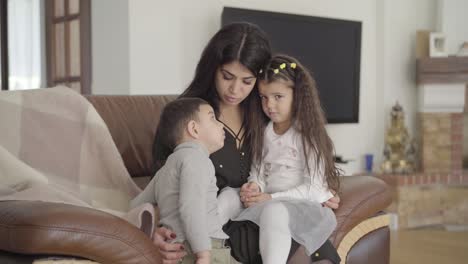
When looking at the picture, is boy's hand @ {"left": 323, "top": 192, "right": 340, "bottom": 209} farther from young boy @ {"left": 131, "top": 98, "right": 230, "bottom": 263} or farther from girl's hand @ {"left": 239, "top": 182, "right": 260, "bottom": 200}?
young boy @ {"left": 131, "top": 98, "right": 230, "bottom": 263}

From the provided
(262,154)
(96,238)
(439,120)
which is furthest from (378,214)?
(439,120)

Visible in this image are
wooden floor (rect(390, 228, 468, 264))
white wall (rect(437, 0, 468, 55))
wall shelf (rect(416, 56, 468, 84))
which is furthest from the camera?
white wall (rect(437, 0, 468, 55))

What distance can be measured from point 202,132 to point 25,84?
14.3 ft

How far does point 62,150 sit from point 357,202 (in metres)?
0.99

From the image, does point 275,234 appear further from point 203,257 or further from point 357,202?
point 357,202

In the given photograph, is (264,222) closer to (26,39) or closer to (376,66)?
(376,66)

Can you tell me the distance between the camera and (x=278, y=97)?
2.04 meters

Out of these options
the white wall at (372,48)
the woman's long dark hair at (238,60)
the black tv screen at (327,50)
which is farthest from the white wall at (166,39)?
the woman's long dark hair at (238,60)

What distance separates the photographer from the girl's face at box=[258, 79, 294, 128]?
79.9 inches

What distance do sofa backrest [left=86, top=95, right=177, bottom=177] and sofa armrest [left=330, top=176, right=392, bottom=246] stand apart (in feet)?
2.47

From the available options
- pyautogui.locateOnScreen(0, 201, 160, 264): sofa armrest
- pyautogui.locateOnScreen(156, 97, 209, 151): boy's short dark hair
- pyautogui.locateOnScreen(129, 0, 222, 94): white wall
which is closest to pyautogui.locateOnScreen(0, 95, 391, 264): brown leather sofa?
pyautogui.locateOnScreen(0, 201, 160, 264): sofa armrest

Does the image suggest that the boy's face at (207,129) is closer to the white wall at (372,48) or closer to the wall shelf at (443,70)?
the white wall at (372,48)

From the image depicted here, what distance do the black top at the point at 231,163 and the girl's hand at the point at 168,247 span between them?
0.44 m

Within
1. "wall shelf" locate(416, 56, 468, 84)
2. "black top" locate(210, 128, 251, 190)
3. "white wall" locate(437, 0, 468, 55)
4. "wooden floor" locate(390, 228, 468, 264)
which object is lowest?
"wooden floor" locate(390, 228, 468, 264)
